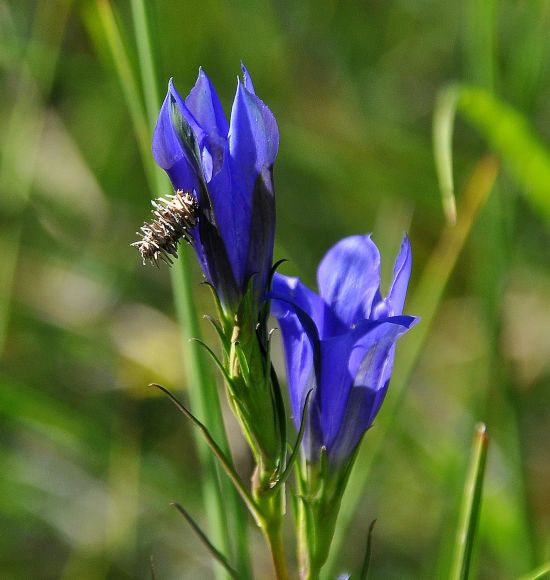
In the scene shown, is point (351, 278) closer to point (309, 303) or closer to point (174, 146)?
point (309, 303)

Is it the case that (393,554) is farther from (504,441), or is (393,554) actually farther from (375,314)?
(375,314)

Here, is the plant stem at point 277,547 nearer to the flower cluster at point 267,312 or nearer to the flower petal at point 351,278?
the flower cluster at point 267,312

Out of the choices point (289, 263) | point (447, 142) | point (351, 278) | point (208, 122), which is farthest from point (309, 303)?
point (289, 263)

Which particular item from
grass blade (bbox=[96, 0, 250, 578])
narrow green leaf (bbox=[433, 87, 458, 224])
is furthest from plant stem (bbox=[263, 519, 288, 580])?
narrow green leaf (bbox=[433, 87, 458, 224])

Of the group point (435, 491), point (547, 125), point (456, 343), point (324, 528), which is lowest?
point (324, 528)

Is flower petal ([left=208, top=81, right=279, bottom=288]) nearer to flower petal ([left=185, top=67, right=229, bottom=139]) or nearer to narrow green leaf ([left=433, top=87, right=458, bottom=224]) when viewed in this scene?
flower petal ([left=185, top=67, right=229, bottom=139])

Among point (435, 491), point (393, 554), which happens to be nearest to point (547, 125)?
point (435, 491)
